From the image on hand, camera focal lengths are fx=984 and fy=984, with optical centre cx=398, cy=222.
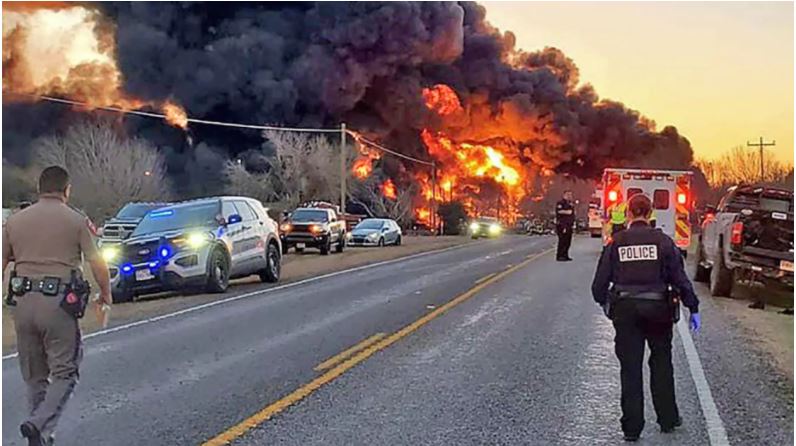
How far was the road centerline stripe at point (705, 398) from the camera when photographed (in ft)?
21.0

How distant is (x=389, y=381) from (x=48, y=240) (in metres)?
3.25

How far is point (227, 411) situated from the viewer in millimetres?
7098

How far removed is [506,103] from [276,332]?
2252 inches

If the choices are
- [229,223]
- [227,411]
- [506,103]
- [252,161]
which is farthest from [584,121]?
[227,411]

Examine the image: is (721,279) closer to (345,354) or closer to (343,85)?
(345,354)

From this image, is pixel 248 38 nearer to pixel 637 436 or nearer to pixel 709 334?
pixel 709 334

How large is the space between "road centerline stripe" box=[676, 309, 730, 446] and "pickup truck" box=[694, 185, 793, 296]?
455 centimetres

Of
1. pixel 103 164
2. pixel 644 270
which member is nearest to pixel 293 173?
pixel 103 164

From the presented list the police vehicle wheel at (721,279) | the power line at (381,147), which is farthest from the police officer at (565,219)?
the power line at (381,147)

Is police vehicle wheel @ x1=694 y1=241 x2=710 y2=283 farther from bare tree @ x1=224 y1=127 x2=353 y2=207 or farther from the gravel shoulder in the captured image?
bare tree @ x1=224 y1=127 x2=353 y2=207

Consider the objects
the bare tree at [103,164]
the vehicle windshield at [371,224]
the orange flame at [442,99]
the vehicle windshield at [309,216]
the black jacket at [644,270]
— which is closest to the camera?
the black jacket at [644,270]

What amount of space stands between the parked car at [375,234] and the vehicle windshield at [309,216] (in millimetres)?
6499

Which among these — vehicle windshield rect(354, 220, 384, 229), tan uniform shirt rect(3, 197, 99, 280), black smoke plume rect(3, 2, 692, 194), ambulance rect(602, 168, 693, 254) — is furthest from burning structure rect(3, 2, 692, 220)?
tan uniform shirt rect(3, 197, 99, 280)

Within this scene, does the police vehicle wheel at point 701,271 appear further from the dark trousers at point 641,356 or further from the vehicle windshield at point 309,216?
the vehicle windshield at point 309,216
